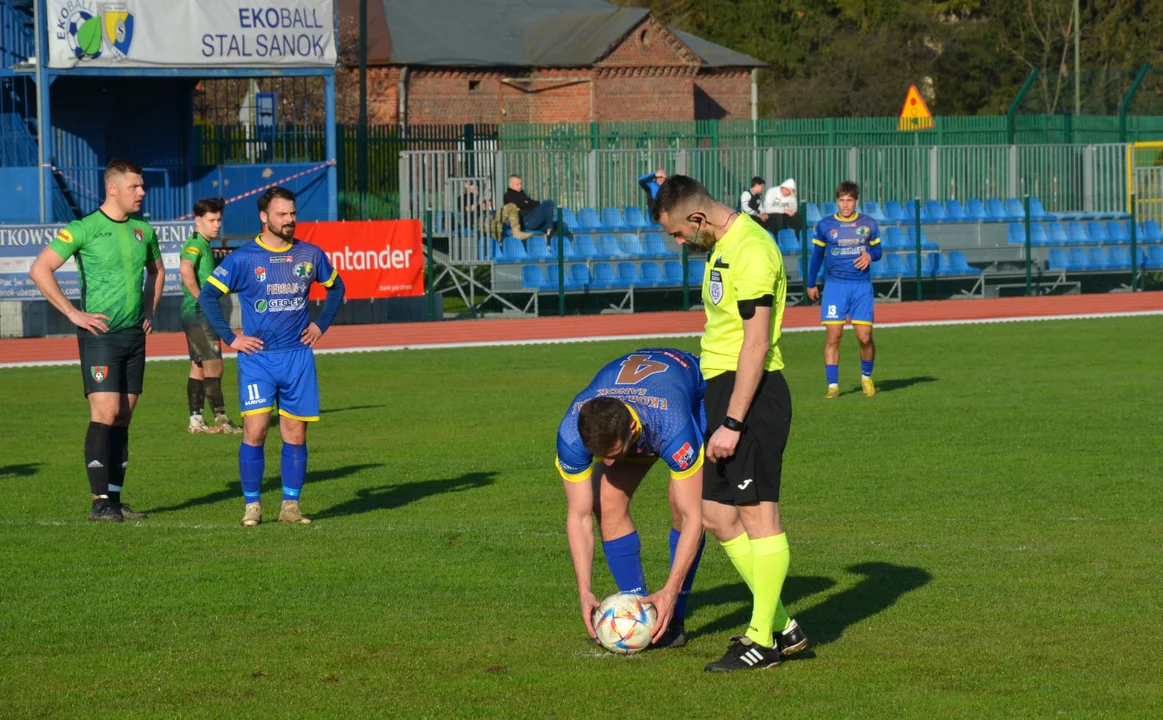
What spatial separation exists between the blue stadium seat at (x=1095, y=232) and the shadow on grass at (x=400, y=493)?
24.1 m

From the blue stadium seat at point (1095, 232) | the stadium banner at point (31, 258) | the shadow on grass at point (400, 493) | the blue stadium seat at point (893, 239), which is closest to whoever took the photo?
the shadow on grass at point (400, 493)

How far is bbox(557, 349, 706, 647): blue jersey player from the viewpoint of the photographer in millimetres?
6344

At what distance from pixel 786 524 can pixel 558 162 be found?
22346 mm

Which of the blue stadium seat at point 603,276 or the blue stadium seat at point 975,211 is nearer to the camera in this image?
the blue stadium seat at point 603,276

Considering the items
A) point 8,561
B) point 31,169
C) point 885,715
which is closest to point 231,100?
point 31,169

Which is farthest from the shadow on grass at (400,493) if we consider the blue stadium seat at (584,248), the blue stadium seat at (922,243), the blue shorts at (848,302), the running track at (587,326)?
the blue stadium seat at (922,243)

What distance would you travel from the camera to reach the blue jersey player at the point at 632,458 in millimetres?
6344

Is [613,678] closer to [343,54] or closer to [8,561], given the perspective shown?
[8,561]

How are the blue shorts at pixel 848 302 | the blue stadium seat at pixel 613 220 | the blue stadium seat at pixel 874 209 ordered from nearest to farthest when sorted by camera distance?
1. the blue shorts at pixel 848 302
2. the blue stadium seat at pixel 613 220
3. the blue stadium seat at pixel 874 209

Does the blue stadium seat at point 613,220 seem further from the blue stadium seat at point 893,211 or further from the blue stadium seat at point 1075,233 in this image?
the blue stadium seat at point 1075,233

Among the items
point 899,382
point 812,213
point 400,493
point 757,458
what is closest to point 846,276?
point 899,382

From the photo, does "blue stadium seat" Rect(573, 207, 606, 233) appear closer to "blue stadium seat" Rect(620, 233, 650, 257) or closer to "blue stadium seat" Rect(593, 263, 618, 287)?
"blue stadium seat" Rect(620, 233, 650, 257)

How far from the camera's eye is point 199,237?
14242 mm

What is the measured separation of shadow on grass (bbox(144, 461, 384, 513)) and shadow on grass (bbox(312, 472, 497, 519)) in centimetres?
61
